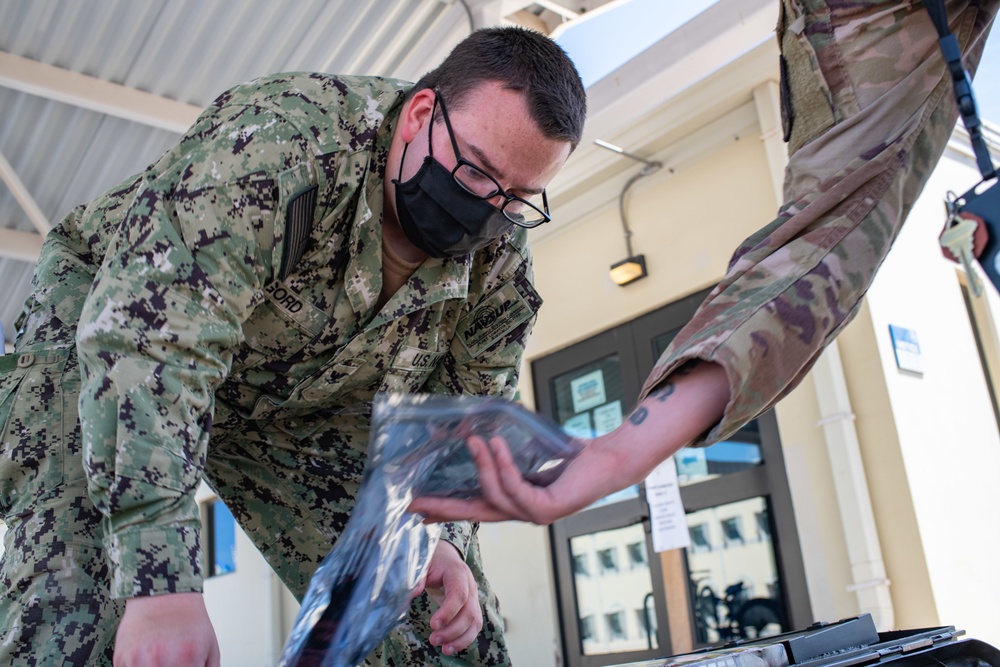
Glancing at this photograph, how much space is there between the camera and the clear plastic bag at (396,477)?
1056 mm

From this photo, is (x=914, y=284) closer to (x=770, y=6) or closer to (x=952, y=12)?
(x=770, y=6)

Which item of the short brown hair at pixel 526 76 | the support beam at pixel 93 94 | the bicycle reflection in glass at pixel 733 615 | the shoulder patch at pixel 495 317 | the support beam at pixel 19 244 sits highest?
the support beam at pixel 93 94

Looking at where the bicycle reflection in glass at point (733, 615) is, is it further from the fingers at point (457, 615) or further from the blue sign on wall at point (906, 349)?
the fingers at point (457, 615)

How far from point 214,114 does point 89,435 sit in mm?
570

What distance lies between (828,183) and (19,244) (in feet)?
19.7

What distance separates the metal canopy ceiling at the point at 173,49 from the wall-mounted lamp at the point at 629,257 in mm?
1022

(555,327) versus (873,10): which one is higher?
(555,327)

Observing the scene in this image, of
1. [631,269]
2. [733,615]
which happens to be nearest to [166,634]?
[733,615]

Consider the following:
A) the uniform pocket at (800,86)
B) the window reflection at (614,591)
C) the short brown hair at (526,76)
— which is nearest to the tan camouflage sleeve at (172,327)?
the short brown hair at (526,76)

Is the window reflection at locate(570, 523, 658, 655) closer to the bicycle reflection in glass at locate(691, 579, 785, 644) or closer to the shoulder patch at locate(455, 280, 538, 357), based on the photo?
the bicycle reflection in glass at locate(691, 579, 785, 644)

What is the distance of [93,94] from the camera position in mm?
4723

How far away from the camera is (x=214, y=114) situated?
153 centimetres

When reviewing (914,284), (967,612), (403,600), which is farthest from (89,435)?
(914,284)

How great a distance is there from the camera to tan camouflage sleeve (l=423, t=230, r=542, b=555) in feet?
6.29
